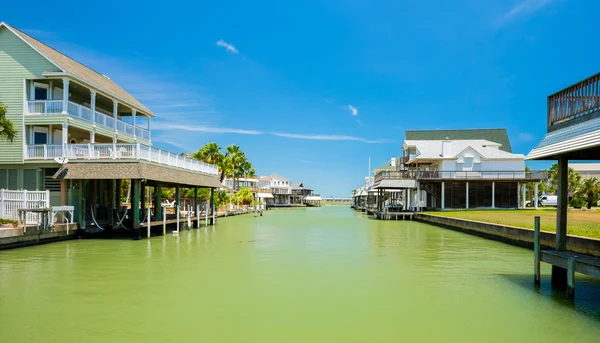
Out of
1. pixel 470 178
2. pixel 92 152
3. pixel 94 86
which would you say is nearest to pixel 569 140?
pixel 92 152

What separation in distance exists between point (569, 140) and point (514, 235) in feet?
46.7

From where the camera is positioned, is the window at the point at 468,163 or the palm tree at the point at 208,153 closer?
the window at the point at 468,163

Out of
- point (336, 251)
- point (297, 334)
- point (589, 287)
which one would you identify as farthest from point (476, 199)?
point (297, 334)

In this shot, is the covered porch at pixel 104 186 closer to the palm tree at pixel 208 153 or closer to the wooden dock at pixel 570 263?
the wooden dock at pixel 570 263

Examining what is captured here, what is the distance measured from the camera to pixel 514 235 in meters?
22.3

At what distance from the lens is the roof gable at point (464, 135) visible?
6223 cm

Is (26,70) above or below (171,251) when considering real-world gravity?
above

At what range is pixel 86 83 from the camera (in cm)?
2419

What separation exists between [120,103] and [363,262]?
21115 millimetres

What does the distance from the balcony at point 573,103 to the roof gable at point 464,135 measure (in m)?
54.3

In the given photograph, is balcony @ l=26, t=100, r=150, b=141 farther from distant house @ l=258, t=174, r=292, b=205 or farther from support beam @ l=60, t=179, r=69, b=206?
distant house @ l=258, t=174, r=292, b=205

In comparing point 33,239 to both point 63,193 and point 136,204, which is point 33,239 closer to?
point 63,193

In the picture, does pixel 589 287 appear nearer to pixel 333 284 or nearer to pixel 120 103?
pixel 333 284

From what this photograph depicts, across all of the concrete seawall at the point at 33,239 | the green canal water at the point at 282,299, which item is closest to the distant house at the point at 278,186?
the concrete seawall at the point at 33,239
